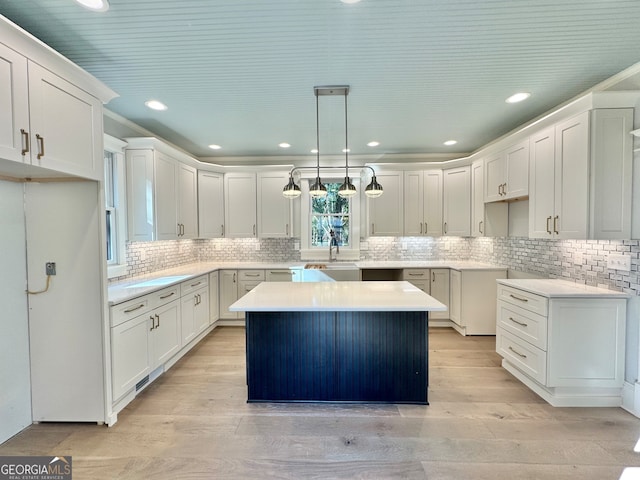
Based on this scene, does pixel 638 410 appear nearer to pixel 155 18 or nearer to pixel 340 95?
pixel 340 95

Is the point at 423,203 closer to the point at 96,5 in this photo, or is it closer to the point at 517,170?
the point at 517,170

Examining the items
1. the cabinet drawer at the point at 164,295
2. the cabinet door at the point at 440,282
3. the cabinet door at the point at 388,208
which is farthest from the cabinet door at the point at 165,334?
the cabinet door at the point at 440,282

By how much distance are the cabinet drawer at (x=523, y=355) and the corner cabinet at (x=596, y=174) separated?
40.8 inches

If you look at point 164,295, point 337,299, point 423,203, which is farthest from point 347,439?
point 423,203

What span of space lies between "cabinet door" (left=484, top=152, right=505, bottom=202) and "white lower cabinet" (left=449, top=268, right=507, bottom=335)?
0.99 metres

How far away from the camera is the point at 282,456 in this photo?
6.16 ft

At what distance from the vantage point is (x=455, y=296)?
4.12 meters

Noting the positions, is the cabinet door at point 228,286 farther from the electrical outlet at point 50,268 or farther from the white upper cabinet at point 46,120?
the white upper cabinet at point 46,120

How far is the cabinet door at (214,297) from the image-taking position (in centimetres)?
416

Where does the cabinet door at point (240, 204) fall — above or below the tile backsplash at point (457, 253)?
above

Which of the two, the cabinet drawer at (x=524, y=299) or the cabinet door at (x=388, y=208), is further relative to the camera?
the cabinet door at (x=388, y=208)

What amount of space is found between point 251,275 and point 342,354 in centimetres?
238

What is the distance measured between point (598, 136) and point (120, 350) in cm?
410

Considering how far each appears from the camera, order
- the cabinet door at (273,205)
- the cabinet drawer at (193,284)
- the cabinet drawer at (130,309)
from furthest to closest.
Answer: the cabinet door at (273,205) < the cabinet drawer at (193,284) < the cabinet drawer at (130,309)
